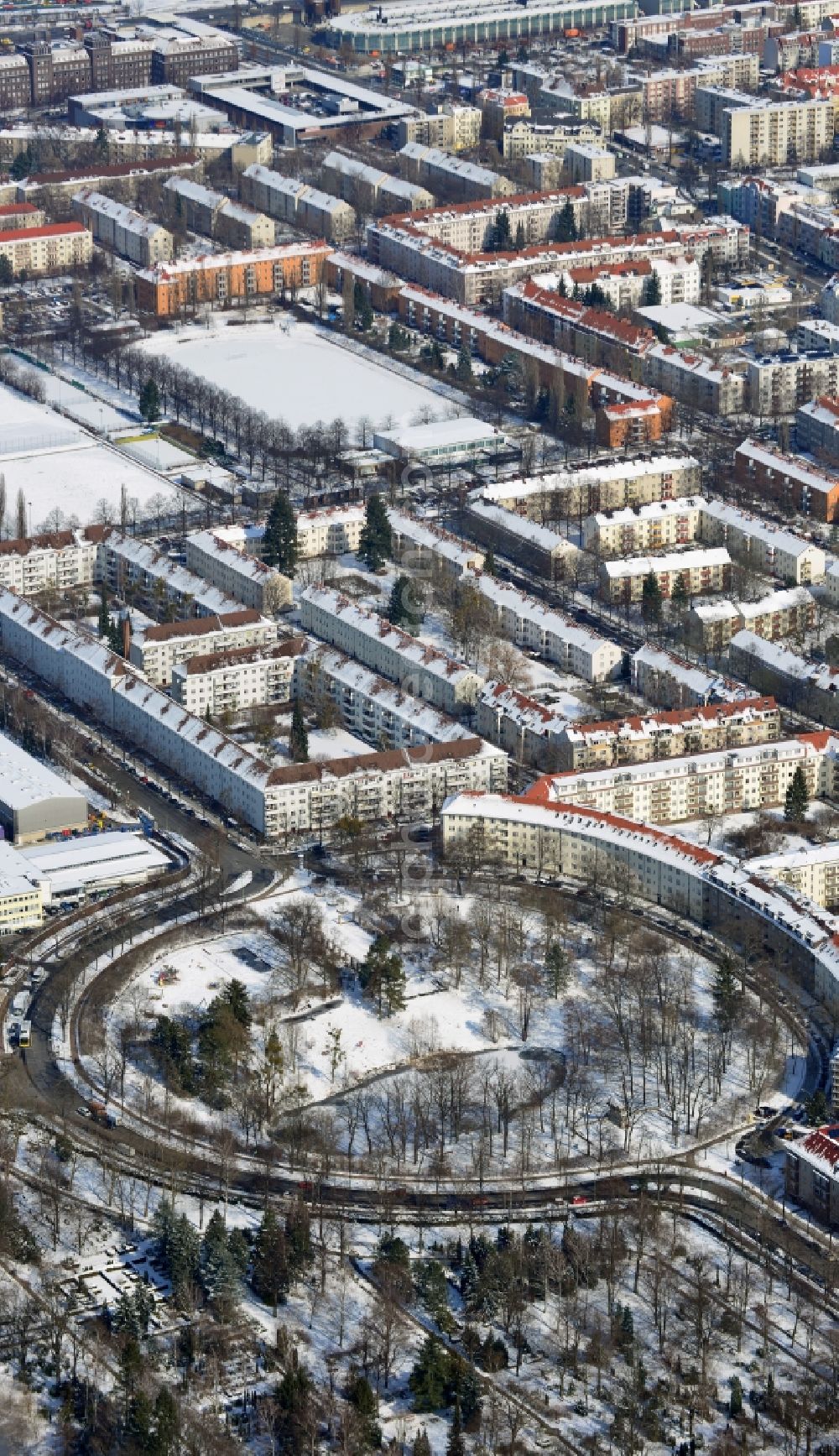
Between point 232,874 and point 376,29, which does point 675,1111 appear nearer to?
point 232,874

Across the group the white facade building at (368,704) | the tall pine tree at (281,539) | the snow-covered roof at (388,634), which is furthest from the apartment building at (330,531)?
the white facade building at (368,704)

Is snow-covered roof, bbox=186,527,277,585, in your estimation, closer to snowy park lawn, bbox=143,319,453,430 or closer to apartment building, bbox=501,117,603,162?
snowy park lawn, bbox=143,319,453,430

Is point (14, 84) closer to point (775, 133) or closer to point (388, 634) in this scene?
point (775, 133)

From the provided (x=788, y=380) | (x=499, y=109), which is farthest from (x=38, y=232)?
(x=788, y=380)

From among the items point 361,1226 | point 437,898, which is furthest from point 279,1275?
point 437,898

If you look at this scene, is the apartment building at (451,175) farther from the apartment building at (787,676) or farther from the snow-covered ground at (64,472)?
the apartment building at (787,676)

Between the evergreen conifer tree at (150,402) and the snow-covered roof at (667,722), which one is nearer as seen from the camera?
the snow-covered roof at (667,722)

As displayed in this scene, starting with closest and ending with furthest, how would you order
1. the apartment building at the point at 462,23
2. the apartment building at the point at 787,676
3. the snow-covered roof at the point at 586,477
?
the apartment building at the point at 787,676 → the snow-covered roof at the point at 586,477 → the apartment building at the point at 462,23
